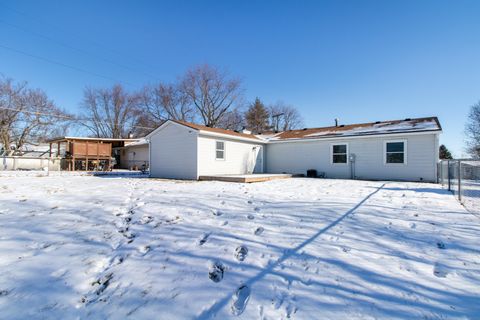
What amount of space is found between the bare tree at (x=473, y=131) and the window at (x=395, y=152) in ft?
79.6

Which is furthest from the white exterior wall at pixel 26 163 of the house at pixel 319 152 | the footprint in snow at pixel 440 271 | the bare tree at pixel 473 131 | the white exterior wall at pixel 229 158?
the bare tree at pixel 473 131

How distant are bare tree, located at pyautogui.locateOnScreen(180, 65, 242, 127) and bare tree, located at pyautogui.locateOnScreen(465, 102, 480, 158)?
28092mm

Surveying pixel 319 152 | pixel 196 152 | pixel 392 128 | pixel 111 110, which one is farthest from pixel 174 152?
pixel 111 110

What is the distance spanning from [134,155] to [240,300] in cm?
2550

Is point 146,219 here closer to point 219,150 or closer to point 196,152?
point 196,152

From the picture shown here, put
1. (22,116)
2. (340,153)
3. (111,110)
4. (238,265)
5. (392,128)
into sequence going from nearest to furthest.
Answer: (238,265) → (392,128) → (340,153) → (22,116) → (111,110)

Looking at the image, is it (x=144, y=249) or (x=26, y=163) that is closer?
(x=144, y=249)

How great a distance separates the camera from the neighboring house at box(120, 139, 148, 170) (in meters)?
23.1

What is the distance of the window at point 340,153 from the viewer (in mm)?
12523

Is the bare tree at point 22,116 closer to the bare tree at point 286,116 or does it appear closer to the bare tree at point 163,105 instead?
the bare tree at point 163,105

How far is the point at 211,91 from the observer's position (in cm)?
3027

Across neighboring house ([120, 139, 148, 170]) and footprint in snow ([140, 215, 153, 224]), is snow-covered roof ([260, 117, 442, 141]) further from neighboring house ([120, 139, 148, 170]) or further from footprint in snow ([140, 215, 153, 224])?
neighboring house ([120, 139, 148, 170])

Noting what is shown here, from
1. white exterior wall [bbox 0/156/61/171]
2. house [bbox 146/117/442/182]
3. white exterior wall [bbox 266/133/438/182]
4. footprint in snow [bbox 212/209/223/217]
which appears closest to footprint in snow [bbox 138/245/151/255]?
footprint in snow [bbox 212/209/223/217]

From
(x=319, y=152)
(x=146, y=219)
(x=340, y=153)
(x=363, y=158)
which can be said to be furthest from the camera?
(x=319, y=152)
